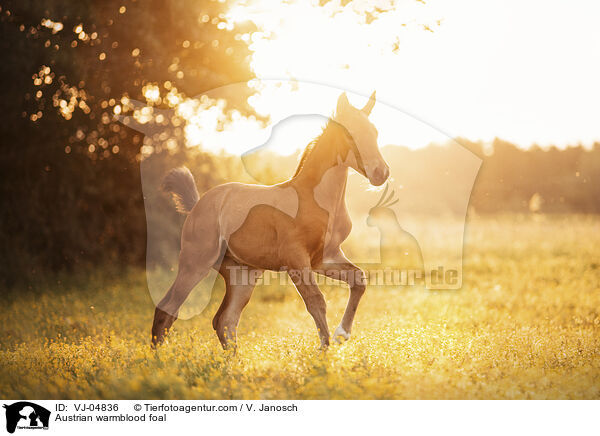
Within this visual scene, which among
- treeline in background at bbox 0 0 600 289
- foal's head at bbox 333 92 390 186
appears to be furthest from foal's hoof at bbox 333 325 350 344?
treeline in background at bbox 0 0 600 289

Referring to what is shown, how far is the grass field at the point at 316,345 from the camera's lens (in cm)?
583

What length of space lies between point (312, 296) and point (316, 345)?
871mm

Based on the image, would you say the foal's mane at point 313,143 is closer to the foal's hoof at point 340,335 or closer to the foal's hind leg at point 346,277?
the foal's hind leg at point 346,277

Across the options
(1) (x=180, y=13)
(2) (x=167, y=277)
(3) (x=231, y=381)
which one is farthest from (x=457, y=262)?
(3) (x=231, y=381)

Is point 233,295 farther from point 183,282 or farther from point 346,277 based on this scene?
point 346,277

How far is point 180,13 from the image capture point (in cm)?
Answer: 1169

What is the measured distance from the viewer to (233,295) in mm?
7238

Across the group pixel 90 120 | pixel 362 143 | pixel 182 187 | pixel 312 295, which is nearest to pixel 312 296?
pixel 312 295

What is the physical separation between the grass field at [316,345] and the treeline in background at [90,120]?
1353 millimetres

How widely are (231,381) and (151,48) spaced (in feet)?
27.6

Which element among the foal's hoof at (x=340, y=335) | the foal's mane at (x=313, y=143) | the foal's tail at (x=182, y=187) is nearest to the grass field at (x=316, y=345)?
the foal's hoof at (x=340, y=335)
